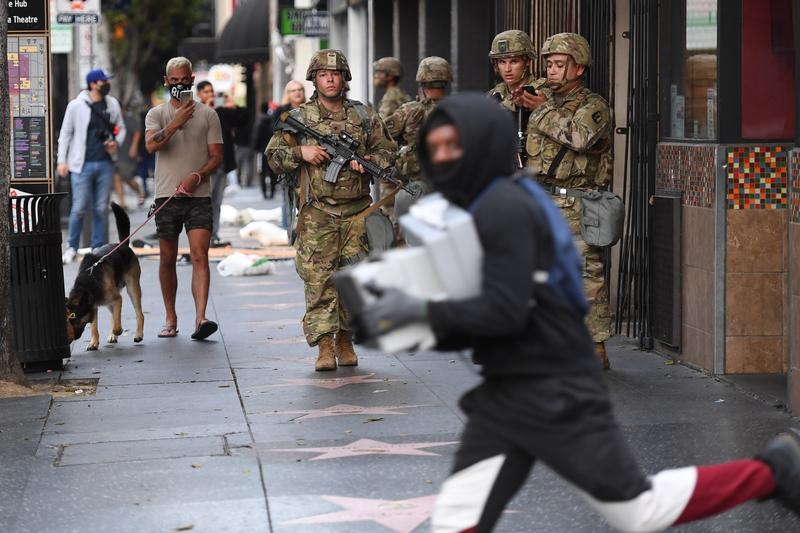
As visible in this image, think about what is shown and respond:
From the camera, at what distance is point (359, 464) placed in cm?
701

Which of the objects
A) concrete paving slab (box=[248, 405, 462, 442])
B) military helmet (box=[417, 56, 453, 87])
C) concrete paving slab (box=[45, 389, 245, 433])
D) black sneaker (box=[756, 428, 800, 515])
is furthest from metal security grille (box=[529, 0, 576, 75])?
black sneaker (box=[756, 428, 800, 515])

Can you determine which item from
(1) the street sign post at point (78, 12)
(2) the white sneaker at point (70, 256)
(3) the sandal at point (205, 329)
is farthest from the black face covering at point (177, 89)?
(1) the street sign post at point (78, 12)

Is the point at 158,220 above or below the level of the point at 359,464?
above

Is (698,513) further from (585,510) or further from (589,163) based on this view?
(589,163)

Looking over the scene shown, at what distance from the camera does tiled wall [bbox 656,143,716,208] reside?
30.0 feet

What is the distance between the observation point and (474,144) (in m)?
4.16

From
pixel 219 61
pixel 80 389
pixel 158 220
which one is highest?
pixel 219 61

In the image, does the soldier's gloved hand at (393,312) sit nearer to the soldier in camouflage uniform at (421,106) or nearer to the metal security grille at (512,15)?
the soldier in camouflage uniform at (421,106)

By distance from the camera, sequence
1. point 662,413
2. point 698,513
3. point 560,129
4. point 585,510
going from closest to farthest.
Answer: point 698,513
point 585,510
point 662,413
point 560,129

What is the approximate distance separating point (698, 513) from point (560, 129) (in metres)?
4.96

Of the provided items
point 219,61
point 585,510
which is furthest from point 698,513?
point 219,61

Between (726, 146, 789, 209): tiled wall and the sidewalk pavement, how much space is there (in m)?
1.09

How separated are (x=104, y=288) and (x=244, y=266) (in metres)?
5.31

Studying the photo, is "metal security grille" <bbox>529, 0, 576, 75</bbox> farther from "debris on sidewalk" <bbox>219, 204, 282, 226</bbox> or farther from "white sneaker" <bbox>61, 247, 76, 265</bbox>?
"debris on sidewalk" <bbox>219, 204, 282, 226</bbox>
